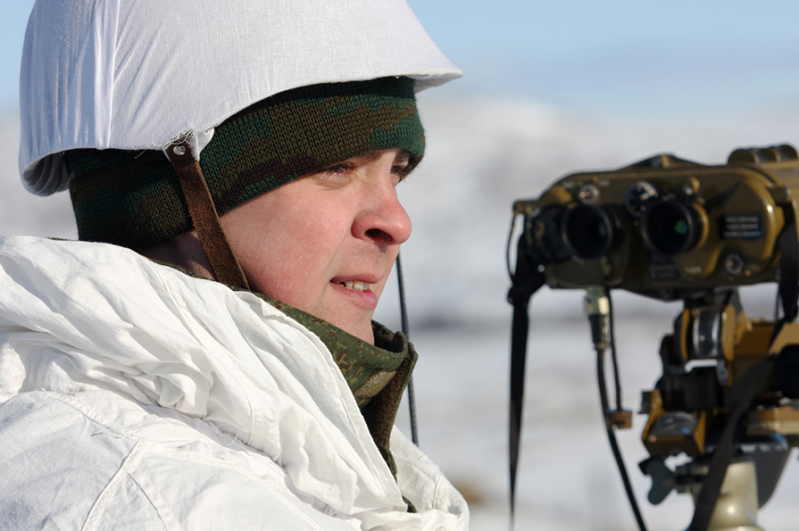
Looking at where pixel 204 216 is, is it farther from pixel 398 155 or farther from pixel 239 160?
pixel 398 155

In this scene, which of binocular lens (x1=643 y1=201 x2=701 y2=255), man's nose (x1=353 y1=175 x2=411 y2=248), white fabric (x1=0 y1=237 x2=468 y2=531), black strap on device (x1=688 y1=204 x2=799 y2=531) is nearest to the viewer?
white fabric (x1=0 y1=237 x2=468 y2=531)

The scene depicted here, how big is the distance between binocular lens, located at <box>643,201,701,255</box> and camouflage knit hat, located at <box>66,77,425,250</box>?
988 millimetres

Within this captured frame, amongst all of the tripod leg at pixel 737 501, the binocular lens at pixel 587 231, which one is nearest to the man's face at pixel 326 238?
the binocular lens at pixel 587 231

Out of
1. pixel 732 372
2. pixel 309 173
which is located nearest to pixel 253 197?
pixel 309 173

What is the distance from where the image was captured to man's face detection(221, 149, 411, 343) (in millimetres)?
1021

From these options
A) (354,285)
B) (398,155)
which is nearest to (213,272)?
(354,285)

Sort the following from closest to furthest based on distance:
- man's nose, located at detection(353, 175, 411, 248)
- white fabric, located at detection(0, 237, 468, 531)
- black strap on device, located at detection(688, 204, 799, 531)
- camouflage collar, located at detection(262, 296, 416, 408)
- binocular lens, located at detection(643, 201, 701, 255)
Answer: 1. white fabric, located at detection(0, 237, 468, 531)
2. camouflage collar, located at detection(262, 296, 416, 408)
3. man's nose, located at detection(353, 175, 411, 248)
4. black strap on device, located at detection(688, 204, 799, 531)
5. binocular lens, located at detection(643, 201, 701, 255)

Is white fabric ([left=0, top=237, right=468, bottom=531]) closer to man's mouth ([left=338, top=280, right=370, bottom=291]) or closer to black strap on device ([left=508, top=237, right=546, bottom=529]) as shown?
man's mouth ([left=338, top=280, right=370, bottom=291])

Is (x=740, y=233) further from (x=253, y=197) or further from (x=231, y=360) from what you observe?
(x=231, y=360)

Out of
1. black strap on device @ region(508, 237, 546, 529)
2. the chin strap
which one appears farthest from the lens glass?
the chin strap

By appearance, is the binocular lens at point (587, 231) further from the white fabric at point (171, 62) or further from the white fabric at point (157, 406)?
the white fabric at point (157, 406)

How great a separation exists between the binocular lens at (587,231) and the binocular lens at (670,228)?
9cm

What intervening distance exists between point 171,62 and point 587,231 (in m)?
1.22

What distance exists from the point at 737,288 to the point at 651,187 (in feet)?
0.98
